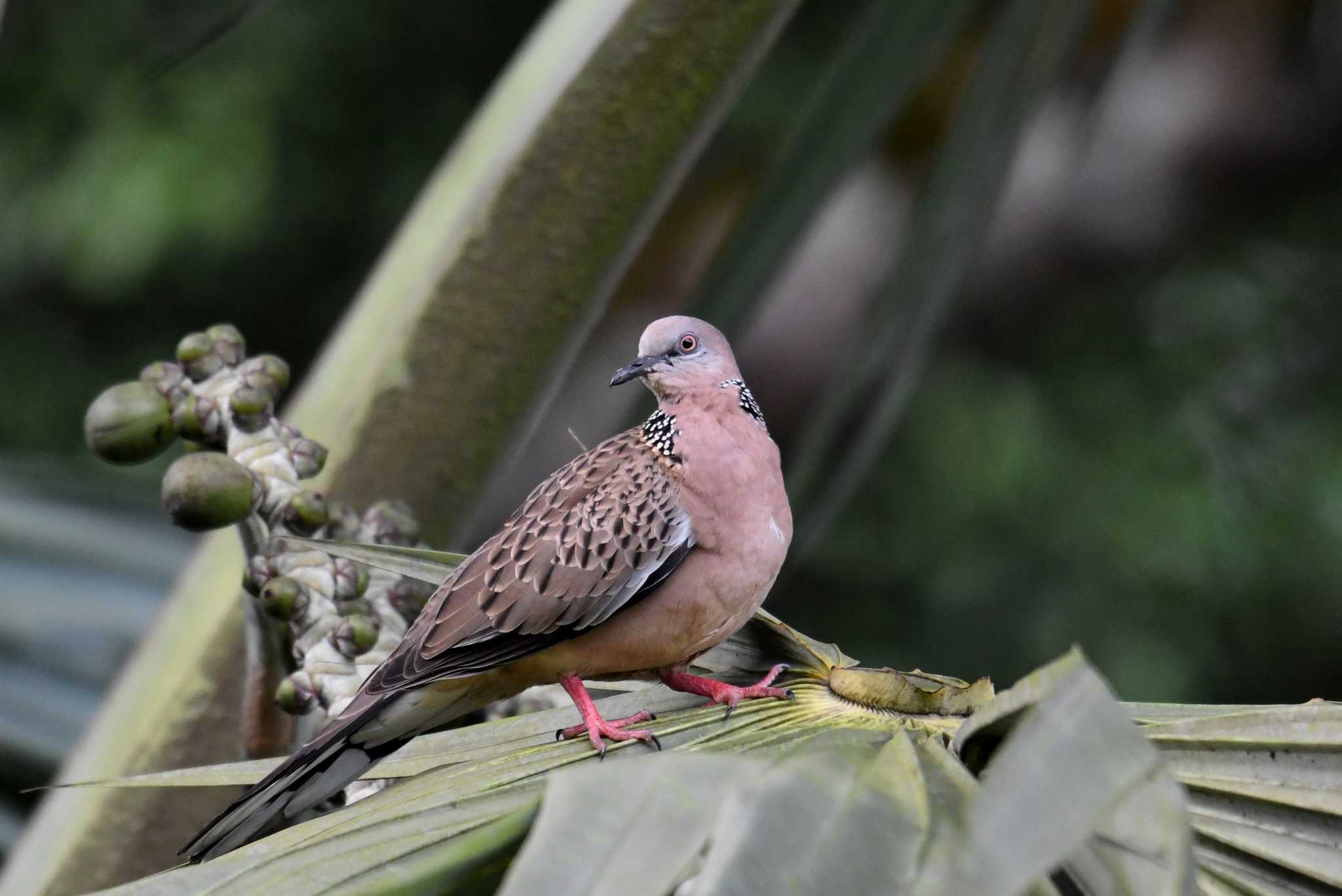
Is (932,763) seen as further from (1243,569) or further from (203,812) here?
(1243,569)

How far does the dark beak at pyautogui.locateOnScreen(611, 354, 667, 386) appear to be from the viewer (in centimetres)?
162

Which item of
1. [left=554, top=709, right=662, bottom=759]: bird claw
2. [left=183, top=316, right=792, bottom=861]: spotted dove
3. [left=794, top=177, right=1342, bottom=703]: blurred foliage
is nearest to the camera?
[left=554, top=709, right=662, bottom=759]: bird claw

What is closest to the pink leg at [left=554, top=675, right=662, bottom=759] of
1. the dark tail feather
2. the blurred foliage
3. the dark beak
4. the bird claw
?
the bird claw

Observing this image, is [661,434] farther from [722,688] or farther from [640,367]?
[722,688]

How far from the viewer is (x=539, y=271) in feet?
6.01

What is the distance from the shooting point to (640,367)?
1.62 m

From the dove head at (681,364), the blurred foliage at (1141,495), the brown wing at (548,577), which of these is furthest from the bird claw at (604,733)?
the blurred foliage at (1141,495)

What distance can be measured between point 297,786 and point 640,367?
1.90 ft

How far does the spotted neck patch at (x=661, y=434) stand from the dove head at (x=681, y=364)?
3 cm

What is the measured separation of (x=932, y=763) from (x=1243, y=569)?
4826 mm

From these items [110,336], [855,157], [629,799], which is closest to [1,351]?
[110,336]

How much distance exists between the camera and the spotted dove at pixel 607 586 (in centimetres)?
138

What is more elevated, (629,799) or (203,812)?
(629,799)

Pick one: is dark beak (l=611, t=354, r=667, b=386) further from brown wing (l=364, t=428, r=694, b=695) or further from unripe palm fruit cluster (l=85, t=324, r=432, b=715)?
unripe palm fruit cluster (l=85, t=324, r=432, b=715)
